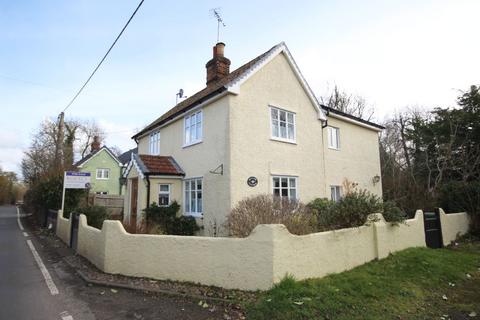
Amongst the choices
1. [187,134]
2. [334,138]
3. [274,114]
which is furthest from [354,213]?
[187,134]

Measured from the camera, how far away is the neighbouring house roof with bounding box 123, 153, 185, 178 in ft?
43.9

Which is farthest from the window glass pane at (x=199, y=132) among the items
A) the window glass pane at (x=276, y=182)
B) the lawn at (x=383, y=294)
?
the lawn at (x=383, y=294)

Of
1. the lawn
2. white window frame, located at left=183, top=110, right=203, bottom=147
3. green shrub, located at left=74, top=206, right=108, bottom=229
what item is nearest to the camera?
the lawn

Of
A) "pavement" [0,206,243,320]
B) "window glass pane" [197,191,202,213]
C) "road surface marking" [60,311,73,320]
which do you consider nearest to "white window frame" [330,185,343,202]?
"window glass pane" [197,191,202,213]

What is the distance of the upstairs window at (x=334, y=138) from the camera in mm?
16150

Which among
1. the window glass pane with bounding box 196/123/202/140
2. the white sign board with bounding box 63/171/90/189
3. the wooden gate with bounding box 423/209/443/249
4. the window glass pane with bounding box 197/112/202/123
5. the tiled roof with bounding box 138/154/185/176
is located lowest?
the wooden gate with bounding box 423/209/443/249

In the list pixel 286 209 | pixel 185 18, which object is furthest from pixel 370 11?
pixel 286 209

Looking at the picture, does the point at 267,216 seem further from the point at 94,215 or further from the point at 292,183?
the point at 94,215

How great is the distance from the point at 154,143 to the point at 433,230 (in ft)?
47.6

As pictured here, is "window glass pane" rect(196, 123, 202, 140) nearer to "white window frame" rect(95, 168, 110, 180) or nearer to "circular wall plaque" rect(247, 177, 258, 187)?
"circular wall plaque" rect(247, 177, 258, 187)

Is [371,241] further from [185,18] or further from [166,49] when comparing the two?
[166,49]

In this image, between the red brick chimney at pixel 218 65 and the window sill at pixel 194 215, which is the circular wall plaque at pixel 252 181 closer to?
the window sill at pixel 194 215

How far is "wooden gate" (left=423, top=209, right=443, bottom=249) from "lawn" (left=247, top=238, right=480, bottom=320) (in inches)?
116

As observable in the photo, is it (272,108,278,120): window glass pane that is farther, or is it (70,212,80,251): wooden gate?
(272,108,278,120): window glass pane
